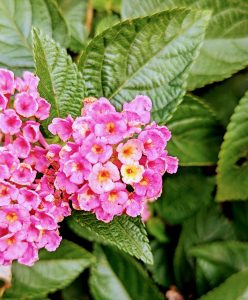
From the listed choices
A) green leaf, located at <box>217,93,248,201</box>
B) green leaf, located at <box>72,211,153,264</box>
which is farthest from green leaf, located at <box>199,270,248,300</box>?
green leaf, located at <box>72,211,153,264</box>

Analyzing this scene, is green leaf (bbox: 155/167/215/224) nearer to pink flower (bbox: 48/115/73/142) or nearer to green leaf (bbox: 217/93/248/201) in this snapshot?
green leaf (bbox: 217/93/248/201)

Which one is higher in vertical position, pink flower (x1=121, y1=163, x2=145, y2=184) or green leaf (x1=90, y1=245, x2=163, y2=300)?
pink flower (x1=121, y1=163, x2=145, y2=184)

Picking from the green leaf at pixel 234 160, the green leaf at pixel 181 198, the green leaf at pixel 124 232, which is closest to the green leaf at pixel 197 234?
the green leaf at pixel 181 198

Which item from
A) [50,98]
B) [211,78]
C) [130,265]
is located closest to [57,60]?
[50,98]

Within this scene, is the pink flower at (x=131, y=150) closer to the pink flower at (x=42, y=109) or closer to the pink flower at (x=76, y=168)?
the pink flower at (x=76, y=168)

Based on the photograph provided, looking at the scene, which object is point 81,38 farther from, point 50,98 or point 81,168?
point 81,168

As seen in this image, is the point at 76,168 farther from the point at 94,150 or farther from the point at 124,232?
the point at 124,232

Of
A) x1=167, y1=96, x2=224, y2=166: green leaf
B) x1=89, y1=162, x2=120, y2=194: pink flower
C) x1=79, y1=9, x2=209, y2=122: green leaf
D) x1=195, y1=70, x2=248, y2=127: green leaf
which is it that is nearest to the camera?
x1=89, y1=162, x2=120, y2=194: pink flower

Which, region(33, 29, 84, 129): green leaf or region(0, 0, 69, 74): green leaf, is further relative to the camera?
region(0, 0, 69, 74): green leaf
